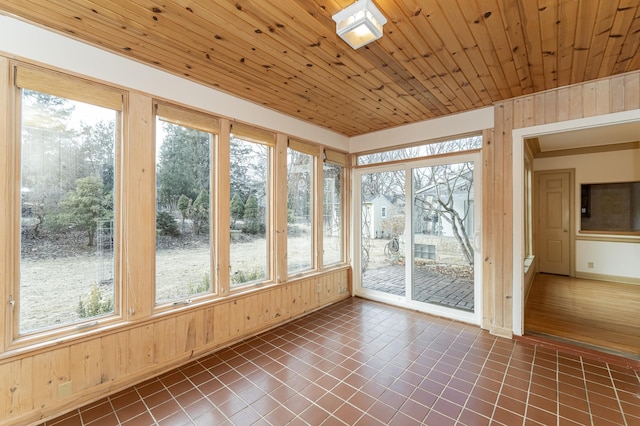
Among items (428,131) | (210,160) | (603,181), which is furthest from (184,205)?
(603,181)

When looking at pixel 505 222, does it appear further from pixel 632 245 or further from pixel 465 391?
pixel 632 245

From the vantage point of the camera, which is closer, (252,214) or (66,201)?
(66,201)

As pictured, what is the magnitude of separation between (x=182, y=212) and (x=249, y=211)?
2.54 ft

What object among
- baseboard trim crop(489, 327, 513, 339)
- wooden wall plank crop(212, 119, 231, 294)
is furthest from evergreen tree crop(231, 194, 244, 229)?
baseboard trim crop(489, 327, 513, 339)

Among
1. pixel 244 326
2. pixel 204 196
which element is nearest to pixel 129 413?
pixel 244 326

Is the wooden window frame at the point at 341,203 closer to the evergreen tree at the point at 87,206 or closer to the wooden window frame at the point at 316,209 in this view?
the wooden window frame at the point at 316,209

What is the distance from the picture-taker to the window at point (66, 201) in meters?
1.90

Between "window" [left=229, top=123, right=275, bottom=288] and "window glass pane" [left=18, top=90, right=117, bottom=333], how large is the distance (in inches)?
43.9

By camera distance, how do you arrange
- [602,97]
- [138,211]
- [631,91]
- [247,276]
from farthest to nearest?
1. [247,276]
2. [602,97]
3. [631,91]
4. [138,211]

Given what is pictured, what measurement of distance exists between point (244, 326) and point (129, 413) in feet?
4.09

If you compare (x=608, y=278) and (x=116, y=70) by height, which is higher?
(x=116, y=70)

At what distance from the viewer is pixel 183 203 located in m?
2.69

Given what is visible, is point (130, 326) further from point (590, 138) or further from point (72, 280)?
point (590, 138)

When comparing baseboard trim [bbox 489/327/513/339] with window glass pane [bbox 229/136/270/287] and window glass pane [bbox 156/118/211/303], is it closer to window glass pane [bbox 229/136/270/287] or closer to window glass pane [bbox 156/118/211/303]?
window glass pane [bbox 229/136/270/287]
